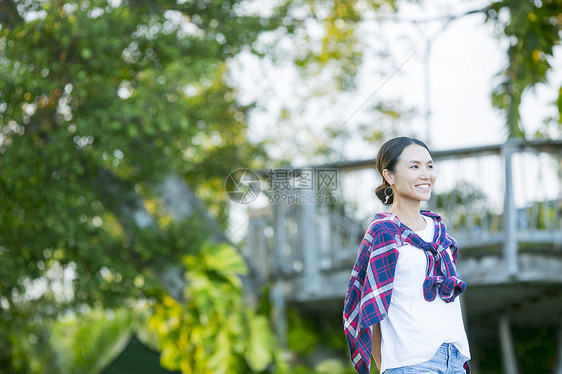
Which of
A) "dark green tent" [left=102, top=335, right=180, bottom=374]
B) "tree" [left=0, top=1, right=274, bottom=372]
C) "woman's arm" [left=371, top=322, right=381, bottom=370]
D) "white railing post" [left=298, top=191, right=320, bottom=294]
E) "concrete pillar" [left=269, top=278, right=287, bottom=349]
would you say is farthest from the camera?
"concrete pillar" [left=269, top=278, right=287, bottom=349]

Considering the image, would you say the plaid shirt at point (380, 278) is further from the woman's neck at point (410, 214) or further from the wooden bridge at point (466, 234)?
the wooden bridge at point (466, 234)

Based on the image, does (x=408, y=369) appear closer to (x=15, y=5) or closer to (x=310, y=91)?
(x=15, y=5)

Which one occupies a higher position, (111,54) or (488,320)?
(111,54)

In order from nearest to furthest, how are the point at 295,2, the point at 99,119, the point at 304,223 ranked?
the point at 99,119 < the point at 304,223 < the point at 295,2

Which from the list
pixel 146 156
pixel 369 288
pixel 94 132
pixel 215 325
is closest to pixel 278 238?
pixel 215 325

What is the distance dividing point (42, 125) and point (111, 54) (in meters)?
0.68

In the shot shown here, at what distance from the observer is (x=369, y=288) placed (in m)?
1.91

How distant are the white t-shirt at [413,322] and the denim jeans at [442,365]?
0.04ft

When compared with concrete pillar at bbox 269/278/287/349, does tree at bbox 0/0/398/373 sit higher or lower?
higher

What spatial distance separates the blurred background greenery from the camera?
5055 millimetres

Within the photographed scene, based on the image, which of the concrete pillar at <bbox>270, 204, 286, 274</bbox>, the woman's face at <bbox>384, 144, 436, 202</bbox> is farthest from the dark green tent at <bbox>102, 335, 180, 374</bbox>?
the woman's face at <bbox>384, 144, 436, 202</bbox>

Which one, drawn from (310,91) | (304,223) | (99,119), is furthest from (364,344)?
(310,91)

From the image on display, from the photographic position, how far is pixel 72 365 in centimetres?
915

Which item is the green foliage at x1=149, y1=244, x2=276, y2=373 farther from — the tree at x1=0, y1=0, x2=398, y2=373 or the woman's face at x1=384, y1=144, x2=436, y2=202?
the woman's face at x1=384, y1=144, x2=436, y2=202
